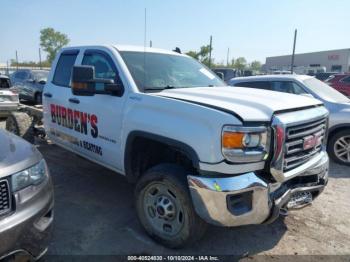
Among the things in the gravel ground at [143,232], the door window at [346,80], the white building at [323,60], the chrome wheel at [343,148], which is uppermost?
the white building at [323,60]

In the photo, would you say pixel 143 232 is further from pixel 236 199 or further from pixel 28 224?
pixel 28 224

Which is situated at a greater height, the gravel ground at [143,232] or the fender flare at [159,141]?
the fender flare at [159,141]

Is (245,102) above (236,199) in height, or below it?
above

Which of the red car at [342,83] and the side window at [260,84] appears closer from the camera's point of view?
the side window at [260,84]

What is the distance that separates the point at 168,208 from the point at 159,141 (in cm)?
64

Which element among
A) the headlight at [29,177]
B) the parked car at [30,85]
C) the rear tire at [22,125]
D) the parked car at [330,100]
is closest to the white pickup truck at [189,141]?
the headlight at [29,177]

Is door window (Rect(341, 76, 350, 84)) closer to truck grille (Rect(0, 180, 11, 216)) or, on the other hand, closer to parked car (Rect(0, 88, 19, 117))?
parked car (Rect(0, 88, 19, 117))

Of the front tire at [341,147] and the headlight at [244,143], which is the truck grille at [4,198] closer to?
the headlight at [244,143]

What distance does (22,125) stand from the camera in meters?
6.45

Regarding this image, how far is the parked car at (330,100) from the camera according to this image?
6227mm

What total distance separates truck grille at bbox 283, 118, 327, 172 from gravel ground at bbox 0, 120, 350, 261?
2.99ft

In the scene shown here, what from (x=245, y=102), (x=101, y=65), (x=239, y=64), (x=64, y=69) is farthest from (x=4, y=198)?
(x=239, y=64)

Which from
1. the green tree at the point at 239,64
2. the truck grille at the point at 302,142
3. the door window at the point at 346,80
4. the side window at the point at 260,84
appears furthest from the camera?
the green tree at the point at 239,64

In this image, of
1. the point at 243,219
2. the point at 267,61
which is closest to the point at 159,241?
the point at 243,219
